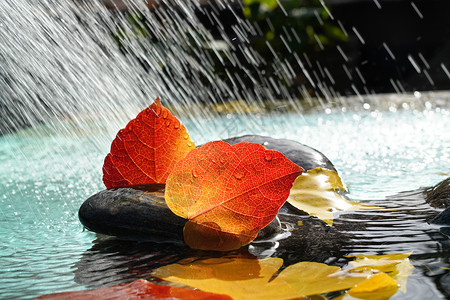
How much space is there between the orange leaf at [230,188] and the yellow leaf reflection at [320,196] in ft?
1.19

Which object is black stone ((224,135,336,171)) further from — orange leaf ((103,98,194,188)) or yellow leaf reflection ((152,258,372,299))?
yellow leaf reflection ((152,258,372,299))

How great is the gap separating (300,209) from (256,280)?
654 millimetres

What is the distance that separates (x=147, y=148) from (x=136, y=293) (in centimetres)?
67

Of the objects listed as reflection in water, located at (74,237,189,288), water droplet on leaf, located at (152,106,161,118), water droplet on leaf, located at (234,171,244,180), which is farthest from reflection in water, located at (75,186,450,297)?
water droplet on leaf, located at (152,106,161,118)

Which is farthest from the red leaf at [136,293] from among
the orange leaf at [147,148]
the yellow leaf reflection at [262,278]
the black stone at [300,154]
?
the black stone at [300,154]

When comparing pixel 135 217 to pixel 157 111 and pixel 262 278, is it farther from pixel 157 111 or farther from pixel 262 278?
pixel 262 278

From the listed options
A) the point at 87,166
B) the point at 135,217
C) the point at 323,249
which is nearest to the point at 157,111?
the point at 135,217

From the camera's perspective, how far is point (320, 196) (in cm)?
201

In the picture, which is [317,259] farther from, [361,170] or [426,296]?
[361,170]

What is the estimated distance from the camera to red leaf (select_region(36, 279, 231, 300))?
118 cm

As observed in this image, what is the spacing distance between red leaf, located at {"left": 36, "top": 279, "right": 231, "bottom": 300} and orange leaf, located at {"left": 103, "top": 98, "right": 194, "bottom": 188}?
2.01ft

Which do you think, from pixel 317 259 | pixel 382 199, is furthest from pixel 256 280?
pixel 382 199

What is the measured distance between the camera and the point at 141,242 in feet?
5.43

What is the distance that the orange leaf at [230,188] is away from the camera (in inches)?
58.4
